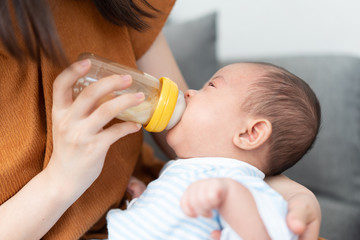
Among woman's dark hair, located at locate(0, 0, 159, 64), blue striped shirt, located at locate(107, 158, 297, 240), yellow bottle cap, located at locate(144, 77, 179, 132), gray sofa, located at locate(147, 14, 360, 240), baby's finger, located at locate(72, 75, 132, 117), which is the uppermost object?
woman's dark hair, located at locate(0, 0, 159, 64)

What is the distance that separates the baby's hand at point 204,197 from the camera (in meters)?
0.60

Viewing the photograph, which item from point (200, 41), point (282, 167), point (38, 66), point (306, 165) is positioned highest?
point (38, 66)

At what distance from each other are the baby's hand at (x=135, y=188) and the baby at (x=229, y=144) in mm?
114

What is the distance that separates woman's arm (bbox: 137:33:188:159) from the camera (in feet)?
3.60

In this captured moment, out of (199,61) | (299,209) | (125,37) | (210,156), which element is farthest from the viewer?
(199,61)

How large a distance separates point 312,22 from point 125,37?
41.4 inches

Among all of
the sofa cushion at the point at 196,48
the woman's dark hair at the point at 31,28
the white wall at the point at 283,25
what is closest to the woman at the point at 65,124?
the woman's dark hair at the point at 31,28

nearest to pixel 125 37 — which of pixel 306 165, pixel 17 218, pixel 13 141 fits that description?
pixel 13 141

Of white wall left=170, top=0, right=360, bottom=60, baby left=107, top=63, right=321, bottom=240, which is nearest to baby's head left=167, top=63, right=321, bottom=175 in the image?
baby left=107, top=63, right=321, bottom=240

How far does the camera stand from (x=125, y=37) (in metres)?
0.98

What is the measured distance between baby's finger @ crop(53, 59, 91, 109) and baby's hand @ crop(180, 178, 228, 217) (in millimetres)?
263

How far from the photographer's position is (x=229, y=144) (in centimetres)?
83

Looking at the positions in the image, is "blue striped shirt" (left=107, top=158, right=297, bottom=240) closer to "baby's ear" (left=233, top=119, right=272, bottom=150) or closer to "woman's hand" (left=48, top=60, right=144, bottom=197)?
"baby's ear" (left=233, top=119, right=272, bottom=150)

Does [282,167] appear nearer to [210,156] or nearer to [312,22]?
[210,156]
